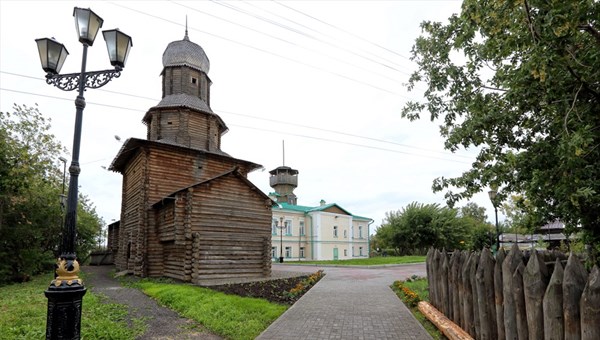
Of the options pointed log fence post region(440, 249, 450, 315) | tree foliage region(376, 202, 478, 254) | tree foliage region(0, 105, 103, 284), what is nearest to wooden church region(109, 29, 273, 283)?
tree foliage region(0, 105, 103, 284)

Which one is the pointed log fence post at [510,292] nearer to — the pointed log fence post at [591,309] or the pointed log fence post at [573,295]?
the pointed log fence post at [573,295]

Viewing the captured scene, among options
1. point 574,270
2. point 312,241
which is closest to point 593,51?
point 574,270

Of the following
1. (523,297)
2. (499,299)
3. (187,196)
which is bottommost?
(499,299)

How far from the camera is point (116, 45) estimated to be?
19.5 ft

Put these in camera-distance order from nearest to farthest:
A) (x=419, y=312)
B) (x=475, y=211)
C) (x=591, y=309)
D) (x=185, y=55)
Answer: (x=591, y=309), (x=419, y=312), (x=185, y=55), (x=475, y=211)

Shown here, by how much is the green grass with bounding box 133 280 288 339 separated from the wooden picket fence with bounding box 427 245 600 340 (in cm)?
377

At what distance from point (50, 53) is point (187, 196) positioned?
11.2 meters

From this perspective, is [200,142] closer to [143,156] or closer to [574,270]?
[143,156]

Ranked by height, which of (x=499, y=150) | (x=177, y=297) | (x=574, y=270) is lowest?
(x=177, y=297)

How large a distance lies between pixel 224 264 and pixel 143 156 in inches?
309

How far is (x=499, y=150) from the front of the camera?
703 centimetres

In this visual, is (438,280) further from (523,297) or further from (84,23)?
(84,23)

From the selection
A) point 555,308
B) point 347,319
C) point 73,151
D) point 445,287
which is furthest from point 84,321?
point 555,308

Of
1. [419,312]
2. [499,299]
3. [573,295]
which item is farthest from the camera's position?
[419,312]
